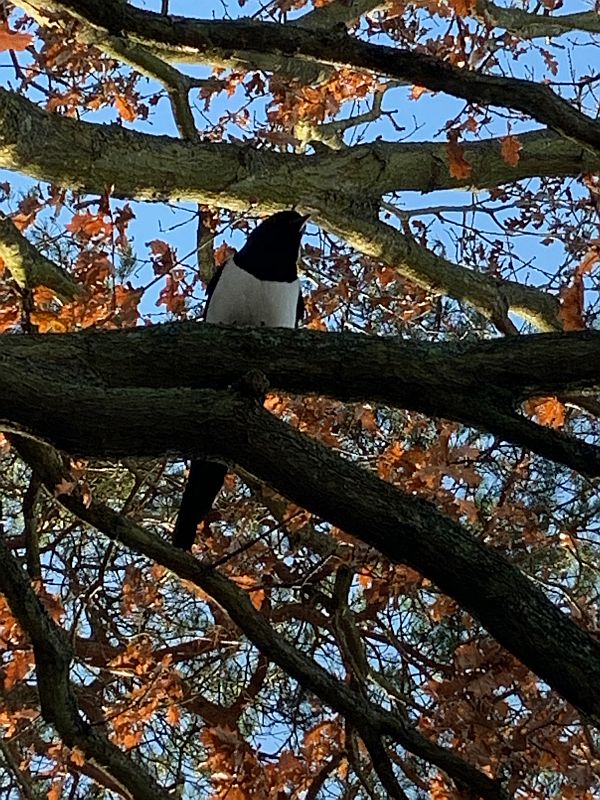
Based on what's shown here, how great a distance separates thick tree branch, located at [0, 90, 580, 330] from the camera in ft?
9.34

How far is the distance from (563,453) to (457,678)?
3.81ft

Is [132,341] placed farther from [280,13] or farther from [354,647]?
[280,13]

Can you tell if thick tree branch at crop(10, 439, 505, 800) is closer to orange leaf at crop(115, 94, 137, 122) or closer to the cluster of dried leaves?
the cluster of dried leaves

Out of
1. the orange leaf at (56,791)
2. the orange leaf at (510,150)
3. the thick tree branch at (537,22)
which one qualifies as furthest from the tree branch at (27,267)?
the thick tree branch at (537,22)

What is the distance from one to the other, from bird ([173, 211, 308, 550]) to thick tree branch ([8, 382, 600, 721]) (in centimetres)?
126

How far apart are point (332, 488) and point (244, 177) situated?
1.79 meters

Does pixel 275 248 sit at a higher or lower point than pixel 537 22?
lower

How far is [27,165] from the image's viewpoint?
9.36ft

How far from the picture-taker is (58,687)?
197 cm

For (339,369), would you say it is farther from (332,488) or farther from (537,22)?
(537,22)

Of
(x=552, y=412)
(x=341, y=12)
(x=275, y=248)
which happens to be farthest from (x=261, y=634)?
(x=341, y=12)

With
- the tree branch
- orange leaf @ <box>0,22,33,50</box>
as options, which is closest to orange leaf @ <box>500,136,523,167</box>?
the tree branch

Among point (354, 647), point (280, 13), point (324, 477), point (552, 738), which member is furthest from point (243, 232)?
point (324, 477)

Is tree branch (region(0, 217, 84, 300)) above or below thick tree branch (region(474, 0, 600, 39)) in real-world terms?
below
